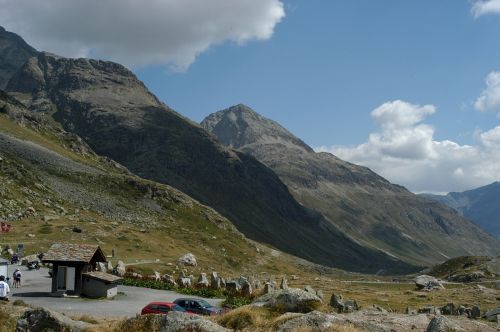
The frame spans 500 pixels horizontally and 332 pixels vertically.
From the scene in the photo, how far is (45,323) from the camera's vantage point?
2216cm

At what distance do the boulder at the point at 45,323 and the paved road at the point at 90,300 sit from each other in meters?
18.8

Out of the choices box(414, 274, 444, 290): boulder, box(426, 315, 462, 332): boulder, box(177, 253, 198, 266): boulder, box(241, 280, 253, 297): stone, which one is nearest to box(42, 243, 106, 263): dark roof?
box(241, 280, 253, 297): stone

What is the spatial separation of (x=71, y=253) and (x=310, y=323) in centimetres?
4182

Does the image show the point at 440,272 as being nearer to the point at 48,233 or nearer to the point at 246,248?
the point at 246,248

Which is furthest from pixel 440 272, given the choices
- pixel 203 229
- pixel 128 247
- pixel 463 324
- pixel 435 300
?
pixel 463 324

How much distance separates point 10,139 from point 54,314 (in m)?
164

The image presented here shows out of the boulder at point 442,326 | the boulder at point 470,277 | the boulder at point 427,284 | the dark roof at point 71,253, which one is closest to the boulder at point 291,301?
the boulder at point 442,326

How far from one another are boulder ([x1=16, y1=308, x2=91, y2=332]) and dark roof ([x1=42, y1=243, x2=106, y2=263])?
105 ft

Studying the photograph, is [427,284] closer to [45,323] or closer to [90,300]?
[90,300]

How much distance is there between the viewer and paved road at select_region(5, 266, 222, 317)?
4440cm

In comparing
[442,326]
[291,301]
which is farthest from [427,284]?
[442,326]

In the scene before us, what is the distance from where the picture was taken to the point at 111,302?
51031mm

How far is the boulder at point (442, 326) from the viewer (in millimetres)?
19266

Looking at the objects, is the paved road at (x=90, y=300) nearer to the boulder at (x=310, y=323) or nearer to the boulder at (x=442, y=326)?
the boulder at (x=310, y=323)
